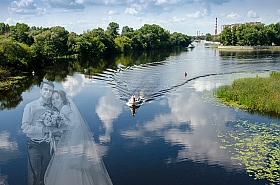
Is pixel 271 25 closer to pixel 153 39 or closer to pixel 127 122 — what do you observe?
pixel 153 39

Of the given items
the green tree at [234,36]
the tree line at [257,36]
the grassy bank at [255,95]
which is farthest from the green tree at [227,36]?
the grassy bank at [255,95]

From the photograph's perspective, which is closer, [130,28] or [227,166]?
[227,166]

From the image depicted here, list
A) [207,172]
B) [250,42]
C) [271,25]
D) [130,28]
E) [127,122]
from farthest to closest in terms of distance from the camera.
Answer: [130,28]
[271,25]
[250,42]
[127,122]
[207,172]

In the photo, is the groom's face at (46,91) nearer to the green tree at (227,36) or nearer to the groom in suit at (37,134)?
the groom in suit at (37,134)

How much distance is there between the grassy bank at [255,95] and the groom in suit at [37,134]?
19.0 metres

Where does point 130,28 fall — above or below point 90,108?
above

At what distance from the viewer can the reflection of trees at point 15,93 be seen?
78.1 ft

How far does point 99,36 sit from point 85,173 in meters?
86.0

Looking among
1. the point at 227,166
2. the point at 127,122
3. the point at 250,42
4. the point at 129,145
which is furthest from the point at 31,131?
the point at 250,42

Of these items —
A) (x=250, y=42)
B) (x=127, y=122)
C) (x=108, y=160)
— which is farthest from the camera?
(x=250, y=42)

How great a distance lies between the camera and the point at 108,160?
12656mm

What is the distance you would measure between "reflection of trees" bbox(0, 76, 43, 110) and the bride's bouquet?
60.5ft

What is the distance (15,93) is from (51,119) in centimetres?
2511

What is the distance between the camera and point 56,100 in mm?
6941
